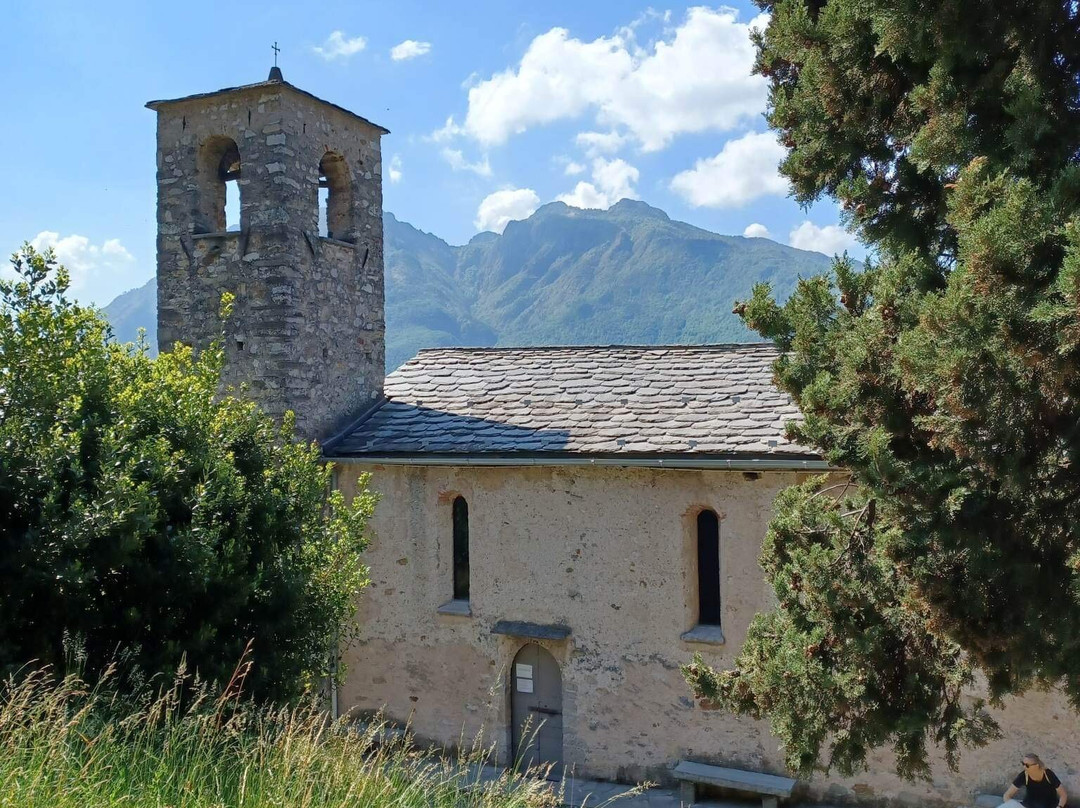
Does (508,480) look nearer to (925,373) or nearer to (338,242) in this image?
(338,242)

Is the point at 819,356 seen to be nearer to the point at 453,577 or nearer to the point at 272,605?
the point at 272,605

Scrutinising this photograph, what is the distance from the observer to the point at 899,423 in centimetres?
521

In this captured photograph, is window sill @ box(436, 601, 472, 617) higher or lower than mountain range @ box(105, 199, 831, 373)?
lower

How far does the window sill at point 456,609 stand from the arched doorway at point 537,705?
79cm

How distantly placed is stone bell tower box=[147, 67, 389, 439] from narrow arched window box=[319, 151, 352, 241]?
2 cm

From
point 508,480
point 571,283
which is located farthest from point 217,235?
point 571,283

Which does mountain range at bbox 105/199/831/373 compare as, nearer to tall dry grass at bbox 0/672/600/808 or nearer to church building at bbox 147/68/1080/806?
church building at bbox 147/68/1080/806

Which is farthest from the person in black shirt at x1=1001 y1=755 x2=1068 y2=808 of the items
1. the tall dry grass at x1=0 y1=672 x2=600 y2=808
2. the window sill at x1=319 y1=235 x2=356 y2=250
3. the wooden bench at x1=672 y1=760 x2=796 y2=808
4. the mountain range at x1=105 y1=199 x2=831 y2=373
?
the mountain range at x1=105 y1=199 x2=831 y2=373

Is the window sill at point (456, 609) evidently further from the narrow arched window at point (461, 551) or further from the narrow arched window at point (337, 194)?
the narrow arched window at point (337, 194)

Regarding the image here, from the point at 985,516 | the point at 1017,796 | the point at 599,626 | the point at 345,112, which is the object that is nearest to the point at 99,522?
the point at 985,516

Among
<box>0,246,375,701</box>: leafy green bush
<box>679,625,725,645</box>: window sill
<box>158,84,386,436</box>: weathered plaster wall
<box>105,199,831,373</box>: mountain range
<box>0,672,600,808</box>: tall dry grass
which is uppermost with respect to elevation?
<box>105,199,831,373</box>: mountain range

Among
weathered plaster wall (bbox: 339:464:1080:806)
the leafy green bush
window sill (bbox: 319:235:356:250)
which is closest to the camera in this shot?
the leafy green bush

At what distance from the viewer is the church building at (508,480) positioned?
935cm

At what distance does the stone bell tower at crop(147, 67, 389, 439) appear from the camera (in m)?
11.1
